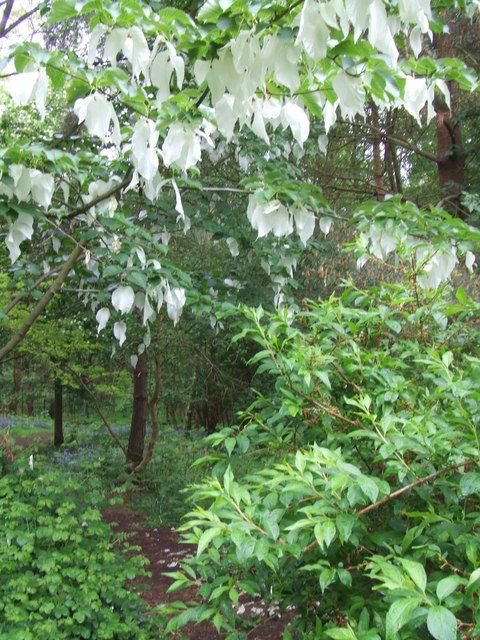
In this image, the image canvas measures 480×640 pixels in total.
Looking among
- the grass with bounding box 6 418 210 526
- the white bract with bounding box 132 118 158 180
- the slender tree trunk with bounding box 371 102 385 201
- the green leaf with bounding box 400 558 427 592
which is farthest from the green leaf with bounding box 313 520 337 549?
the slender tree trunk with bounding box 371 102 385 201

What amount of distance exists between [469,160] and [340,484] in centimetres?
771

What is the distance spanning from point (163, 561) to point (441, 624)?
4323 millimetres

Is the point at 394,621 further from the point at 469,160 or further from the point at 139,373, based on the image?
the point at 469,160

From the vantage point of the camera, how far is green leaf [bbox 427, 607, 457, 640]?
95cm

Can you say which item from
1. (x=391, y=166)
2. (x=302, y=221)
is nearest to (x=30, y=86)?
(x=302, y=221)

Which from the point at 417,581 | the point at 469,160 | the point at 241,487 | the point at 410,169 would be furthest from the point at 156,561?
the point at 410,169

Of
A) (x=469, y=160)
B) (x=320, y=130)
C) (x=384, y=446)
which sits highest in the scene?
(x=469, y=160)

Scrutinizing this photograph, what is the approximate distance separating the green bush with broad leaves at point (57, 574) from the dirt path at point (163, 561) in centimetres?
33

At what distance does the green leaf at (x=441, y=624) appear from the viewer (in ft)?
3.12

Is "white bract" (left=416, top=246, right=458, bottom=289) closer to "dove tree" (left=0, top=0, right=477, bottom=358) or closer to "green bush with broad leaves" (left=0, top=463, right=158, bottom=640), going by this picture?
"dove tree" (left=0, top=0, right=477, bottom=358)

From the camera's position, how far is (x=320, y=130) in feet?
15.5

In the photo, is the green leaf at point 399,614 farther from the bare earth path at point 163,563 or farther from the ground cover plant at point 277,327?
the bare earth path at point 163,563

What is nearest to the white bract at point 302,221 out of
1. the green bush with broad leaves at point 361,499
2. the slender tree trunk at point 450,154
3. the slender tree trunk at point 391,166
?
the green bush with broad leaves at point 361,499

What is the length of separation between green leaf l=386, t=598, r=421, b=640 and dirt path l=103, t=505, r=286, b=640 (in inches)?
84.0
